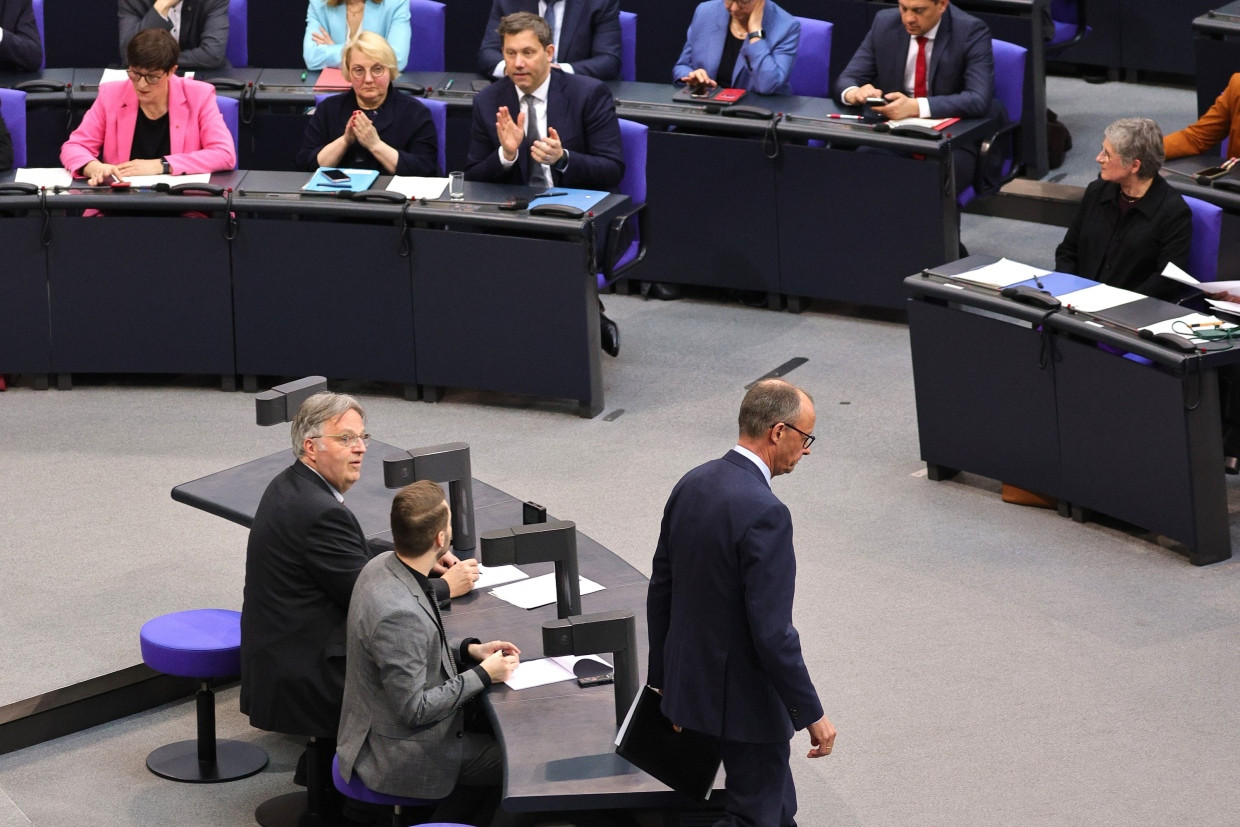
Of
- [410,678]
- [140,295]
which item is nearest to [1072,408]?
[410,678]

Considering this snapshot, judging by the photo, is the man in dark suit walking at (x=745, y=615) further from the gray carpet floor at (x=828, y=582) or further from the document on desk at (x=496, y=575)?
the document on desk at (x=496, y=575)

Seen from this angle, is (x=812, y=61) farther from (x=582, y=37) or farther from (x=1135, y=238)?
(x=1135, y=238)

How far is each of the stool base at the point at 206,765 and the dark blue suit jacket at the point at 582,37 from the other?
4.30 meters

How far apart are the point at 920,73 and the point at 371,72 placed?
247 cm

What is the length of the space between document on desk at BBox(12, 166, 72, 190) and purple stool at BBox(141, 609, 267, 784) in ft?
9.97

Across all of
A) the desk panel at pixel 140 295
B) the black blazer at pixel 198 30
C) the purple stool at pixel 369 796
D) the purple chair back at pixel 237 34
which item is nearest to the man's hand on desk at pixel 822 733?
the purple stool at pixel 369 796

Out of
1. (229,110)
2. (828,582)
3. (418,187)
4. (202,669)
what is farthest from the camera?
(229,110)

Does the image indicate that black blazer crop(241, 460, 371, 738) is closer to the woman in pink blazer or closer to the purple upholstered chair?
the purple upholstered chair

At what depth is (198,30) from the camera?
8773mm

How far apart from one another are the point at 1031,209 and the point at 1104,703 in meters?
4.46

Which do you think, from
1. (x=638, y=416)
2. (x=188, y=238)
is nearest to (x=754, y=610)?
(x=638, y=416)

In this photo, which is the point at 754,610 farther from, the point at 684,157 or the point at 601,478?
the point at 684,157

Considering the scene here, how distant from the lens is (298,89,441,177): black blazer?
7594mm

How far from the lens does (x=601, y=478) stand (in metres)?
6.67
